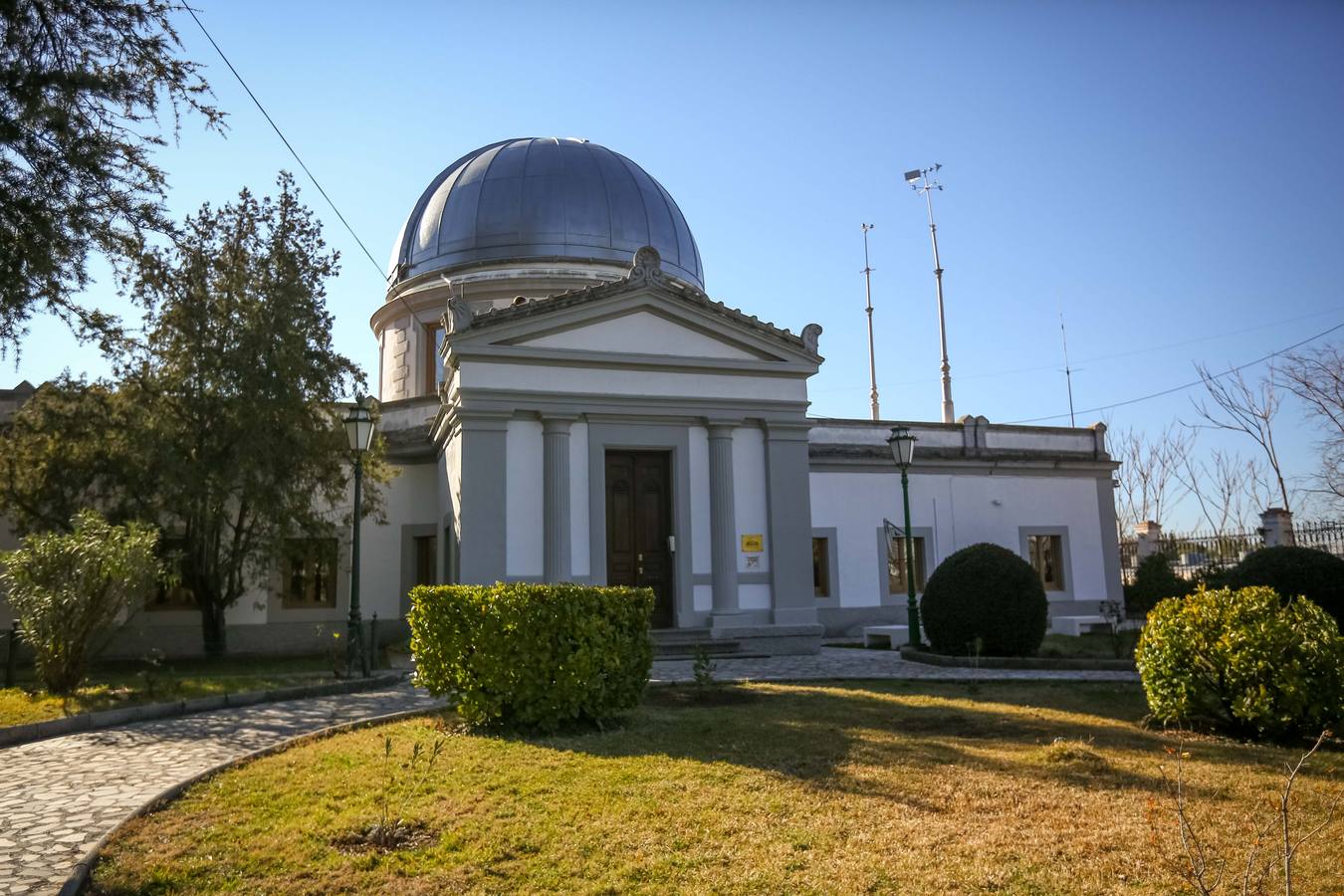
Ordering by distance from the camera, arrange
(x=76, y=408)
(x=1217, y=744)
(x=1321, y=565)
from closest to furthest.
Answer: (x=1217, y=744) < (x=1321, y=565) < (x=76, y=408)

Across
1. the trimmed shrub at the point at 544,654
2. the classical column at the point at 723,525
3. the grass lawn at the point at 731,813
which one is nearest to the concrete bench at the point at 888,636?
the classical column at the point at 723,525

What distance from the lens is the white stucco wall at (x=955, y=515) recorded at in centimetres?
2228

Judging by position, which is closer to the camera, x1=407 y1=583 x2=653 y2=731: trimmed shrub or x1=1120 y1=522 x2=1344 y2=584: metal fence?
x1=407 y1=583 x2=653 y2=731: trimmed shrub

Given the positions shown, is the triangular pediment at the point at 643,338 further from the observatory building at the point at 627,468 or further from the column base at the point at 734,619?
the column base at the point at 734,619

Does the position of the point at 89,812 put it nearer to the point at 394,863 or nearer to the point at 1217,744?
the point at 394,863

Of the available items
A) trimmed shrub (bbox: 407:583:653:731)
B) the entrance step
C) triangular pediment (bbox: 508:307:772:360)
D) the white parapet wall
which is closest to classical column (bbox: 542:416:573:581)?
triangular pediment (bbox: 508:307:772:360)

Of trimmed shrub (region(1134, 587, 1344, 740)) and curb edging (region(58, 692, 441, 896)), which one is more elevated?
trimmed shrub (region(1134, 587, 1344, 740))

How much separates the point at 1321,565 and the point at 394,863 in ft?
50.5

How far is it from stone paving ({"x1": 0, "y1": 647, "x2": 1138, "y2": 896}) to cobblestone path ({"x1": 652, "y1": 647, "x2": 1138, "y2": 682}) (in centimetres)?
2

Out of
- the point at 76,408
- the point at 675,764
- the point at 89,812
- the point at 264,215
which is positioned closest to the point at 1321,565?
the point at 675,764

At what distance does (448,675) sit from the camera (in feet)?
28.7

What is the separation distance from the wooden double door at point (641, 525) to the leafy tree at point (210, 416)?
5.42 metres

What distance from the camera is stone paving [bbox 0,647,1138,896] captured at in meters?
5.43

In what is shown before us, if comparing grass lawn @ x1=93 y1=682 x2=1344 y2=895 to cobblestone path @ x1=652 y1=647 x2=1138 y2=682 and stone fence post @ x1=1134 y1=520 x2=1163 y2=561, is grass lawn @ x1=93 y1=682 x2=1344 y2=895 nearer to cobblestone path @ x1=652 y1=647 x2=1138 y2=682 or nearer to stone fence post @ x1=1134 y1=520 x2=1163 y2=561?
cobblestone path @ x1=652 y1=647 x2=1138 y2=682
